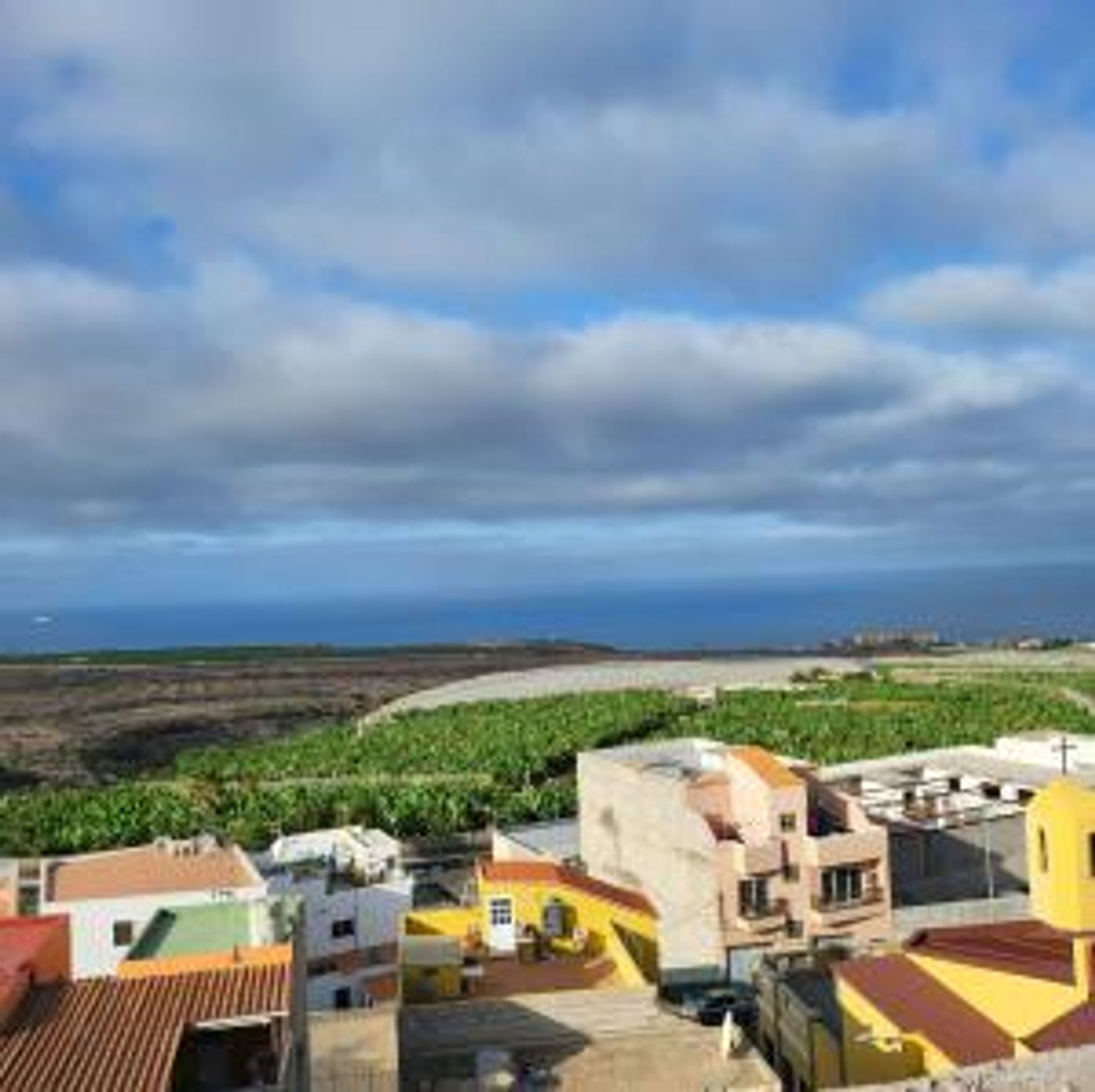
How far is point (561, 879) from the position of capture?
33.8 m

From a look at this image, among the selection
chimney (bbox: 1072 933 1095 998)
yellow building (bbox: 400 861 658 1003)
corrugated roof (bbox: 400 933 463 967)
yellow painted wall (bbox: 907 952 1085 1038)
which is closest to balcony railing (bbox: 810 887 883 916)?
yellow building (bbox: 400 861 658 1003)

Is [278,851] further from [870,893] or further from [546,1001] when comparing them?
[546,1001]

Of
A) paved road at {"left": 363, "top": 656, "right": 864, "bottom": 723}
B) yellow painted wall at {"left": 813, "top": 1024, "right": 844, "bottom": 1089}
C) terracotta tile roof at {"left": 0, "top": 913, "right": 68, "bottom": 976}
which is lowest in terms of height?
yellow painted wall at {"left": 813, "top": 1024, "right": 844, "bottom": 1089}

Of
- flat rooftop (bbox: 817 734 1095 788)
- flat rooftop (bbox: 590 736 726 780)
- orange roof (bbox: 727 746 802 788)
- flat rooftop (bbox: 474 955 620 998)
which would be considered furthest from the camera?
flat rooftop (bbox: 817 734 1095 788)

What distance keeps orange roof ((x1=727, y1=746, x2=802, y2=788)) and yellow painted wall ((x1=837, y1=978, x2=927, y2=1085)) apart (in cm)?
1222

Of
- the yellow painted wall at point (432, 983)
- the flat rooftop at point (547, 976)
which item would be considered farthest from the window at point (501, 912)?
the yellow painted wall at point (432, 983)

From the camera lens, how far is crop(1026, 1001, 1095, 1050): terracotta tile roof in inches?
831

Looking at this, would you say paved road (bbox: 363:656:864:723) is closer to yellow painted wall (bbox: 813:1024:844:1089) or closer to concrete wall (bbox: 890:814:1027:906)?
concrete wall (bbox: 890:814:1027:906)

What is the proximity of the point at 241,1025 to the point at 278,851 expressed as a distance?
99.7 ft

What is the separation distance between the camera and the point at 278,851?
4766 centimetres

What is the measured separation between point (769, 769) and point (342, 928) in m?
12.4

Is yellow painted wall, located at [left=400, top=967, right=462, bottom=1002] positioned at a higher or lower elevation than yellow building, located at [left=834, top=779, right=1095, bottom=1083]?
lower

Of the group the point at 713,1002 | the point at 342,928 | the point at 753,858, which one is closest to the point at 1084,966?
the point at 713,1002

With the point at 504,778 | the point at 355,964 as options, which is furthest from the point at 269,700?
the point at 355,964
